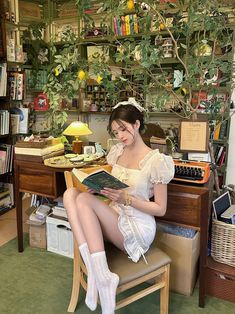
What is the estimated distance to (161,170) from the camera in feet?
5.12

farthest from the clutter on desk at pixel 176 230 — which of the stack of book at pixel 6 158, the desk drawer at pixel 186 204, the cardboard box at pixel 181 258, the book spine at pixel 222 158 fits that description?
the stack of book at pixel 6 158

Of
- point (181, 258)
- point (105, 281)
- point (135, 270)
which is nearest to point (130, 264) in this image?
point (135, 270)

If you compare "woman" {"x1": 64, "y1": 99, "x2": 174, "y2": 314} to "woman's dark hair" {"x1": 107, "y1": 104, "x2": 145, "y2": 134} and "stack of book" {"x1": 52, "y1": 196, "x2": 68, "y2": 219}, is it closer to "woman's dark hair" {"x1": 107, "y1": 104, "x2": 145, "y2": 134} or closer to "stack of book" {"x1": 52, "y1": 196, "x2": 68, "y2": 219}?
"woman's dark hair" {"x1": 107, "y1": 104, "x2": 145, "y2": 134}

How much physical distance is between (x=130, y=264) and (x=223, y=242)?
69 cm

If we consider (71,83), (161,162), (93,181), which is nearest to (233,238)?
(161,162)

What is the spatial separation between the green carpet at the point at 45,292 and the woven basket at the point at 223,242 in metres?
0.26

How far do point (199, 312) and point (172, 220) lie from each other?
0.54m

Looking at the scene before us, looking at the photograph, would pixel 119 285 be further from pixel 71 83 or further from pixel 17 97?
pixel 17 97

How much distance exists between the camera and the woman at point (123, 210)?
56.1 inches

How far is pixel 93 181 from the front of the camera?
144cm

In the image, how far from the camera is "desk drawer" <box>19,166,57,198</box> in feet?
7.05

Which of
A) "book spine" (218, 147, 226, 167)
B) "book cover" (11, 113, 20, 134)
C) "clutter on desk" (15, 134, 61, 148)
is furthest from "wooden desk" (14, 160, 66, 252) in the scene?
"book spine" (218, 147, 226, 167)

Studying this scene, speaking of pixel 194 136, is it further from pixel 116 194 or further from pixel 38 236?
pixel 38 236

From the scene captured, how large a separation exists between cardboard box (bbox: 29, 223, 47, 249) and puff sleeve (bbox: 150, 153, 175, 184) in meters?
1.24
